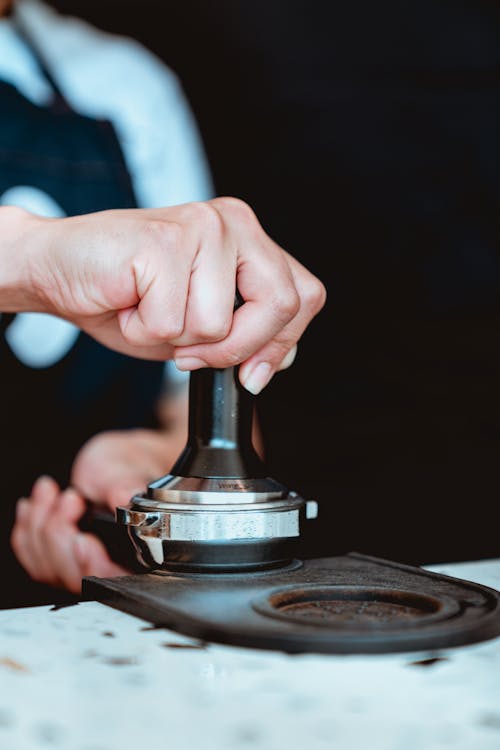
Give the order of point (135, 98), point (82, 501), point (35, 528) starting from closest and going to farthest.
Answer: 1. point (82, 501)
2. point (35, 528)
3. point (135, 98)

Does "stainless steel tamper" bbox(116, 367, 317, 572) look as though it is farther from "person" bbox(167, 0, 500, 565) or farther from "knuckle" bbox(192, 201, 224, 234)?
"person" bbox(167, 0, 500, 565)

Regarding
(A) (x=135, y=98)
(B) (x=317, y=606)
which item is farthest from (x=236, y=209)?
(A) (x=135, y=98)

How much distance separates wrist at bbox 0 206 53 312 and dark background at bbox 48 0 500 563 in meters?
1.38

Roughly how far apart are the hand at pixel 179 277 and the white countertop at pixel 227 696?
1.06 feet

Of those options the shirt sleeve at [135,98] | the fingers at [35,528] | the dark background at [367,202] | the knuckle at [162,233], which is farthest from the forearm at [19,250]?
the dark background at [367,202]

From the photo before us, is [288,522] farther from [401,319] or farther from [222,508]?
[401,319]

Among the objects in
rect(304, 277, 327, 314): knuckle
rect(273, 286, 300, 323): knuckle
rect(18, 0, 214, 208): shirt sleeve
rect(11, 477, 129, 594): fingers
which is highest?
rect(18, 0, 214, 208): shirt sleeve

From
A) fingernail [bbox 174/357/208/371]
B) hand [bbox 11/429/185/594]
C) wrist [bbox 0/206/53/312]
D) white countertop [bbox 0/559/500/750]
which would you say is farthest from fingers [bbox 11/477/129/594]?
white countertop [bbox 0/559/500/750]

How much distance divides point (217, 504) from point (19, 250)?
1.29 ft

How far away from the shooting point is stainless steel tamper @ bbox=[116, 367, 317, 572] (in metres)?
0.91

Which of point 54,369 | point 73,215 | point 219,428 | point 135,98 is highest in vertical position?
point 135,98

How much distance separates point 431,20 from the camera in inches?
96.4

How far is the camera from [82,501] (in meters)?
1.87

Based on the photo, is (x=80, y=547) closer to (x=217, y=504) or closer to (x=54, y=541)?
(x=54, y=541)
